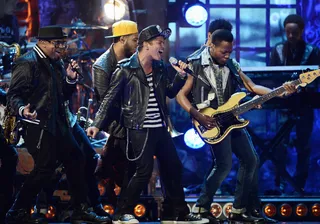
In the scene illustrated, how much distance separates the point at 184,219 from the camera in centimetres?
870

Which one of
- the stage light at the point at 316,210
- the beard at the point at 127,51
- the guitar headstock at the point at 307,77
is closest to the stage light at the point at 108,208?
the beard at the point at 127,51

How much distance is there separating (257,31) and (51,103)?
15.3 feet

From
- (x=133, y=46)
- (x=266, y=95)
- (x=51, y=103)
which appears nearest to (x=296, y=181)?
(x=266, y=95)

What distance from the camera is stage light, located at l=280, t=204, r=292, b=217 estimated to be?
32.3ft

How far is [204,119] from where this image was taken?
866 centimetres

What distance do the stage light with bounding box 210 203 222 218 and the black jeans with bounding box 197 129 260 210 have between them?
802mm

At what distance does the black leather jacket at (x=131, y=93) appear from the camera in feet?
27.5

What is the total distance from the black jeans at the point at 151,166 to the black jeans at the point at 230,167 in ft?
1.11

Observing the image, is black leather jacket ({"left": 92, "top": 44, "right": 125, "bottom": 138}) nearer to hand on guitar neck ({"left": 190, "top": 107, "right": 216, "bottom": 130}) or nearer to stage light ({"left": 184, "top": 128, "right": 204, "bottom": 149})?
hand on guitar neck ({"left": 190, "top": 107, "right": 216, "bottom": 130})

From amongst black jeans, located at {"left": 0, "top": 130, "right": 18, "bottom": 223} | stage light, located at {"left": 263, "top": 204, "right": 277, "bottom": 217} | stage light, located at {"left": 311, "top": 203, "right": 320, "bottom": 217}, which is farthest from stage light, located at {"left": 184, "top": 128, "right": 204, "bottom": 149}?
black jeans, located at {"left": 0, "top": 130, "right": 18, "bottom": 223}

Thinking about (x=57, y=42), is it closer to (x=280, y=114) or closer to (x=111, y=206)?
(x=111, y=206)

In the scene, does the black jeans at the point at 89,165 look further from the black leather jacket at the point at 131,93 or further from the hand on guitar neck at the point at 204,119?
the hand on guitar neck at the point at 204,119

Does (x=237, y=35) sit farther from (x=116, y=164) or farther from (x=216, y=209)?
(x=116, y=164)

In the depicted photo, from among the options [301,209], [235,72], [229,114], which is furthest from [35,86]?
[301,209]
